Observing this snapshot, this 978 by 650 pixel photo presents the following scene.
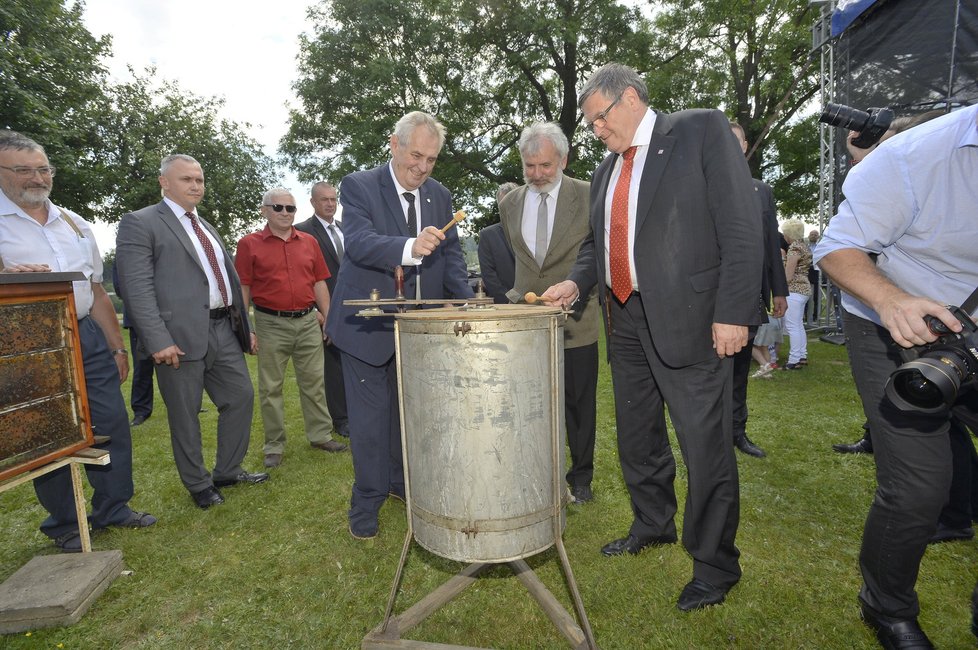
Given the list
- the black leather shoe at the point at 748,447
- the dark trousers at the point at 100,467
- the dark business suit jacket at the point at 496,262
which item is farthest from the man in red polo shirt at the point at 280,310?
the black leather shoe at the point at 748,447

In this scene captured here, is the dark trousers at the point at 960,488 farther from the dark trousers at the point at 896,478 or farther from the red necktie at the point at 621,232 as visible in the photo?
the red necktie at the point at 621,232

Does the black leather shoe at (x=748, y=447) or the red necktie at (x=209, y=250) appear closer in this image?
the red necktie at (x=209, y=250)

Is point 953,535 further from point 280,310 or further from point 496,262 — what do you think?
point 280,310

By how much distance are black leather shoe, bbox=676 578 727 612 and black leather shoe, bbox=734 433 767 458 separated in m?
2.20

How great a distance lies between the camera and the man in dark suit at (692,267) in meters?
2.40

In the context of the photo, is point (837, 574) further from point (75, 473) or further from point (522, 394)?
point (75, 473)

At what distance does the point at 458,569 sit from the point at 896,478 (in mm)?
2137

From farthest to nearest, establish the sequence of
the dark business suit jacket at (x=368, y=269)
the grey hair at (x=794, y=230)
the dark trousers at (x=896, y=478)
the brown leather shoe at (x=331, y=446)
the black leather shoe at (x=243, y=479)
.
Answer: the grey hair at (x=794, y=230)
the brown leather shoe at (x=331, y=446)
the black leather shoe at (x=243, y=479)
the dark business suit jacket at (x=368, y=269)
the dark trousers at (x=896, y=478)

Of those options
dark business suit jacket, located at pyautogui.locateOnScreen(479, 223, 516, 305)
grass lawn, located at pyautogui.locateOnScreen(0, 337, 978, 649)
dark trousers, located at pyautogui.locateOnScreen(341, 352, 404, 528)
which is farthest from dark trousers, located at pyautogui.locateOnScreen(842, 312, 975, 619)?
dark business suit jacket, located at pyautogui.locateOnScreen(479, 223, 516, 305)

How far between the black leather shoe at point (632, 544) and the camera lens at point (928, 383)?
5.74ft

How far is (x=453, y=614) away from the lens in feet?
8.61

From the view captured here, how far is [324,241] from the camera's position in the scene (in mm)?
6027

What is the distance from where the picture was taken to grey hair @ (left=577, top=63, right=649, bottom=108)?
2.54m

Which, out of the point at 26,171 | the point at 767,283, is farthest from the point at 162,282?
the point at 767,283
